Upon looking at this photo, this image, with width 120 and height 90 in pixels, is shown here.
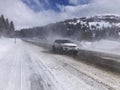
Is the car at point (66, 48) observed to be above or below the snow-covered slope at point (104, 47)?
above

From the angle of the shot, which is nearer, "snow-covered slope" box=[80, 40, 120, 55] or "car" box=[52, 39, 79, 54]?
"car" box=[52, 39, 79, 54]

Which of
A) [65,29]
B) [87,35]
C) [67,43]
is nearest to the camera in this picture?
[67,43]

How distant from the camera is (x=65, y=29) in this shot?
105 m

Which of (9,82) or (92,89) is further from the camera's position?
(9,82)

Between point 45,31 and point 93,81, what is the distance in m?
131

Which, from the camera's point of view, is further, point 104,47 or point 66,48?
point 104,47

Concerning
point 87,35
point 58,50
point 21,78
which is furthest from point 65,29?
point 21,78

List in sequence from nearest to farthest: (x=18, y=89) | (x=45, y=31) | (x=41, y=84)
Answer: (x=18, y=89) → (x=41, y=84) → (x=45, y=31)

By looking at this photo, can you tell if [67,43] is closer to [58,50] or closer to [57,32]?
[58,50]

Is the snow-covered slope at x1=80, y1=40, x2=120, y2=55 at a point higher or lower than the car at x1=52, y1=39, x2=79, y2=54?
lower

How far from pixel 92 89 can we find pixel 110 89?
0.65 metres

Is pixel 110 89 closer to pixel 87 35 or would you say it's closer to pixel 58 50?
pixel 58 50

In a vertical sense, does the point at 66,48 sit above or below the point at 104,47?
above

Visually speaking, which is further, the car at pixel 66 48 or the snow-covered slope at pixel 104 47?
the snow-covered slope at pixel 104 47
